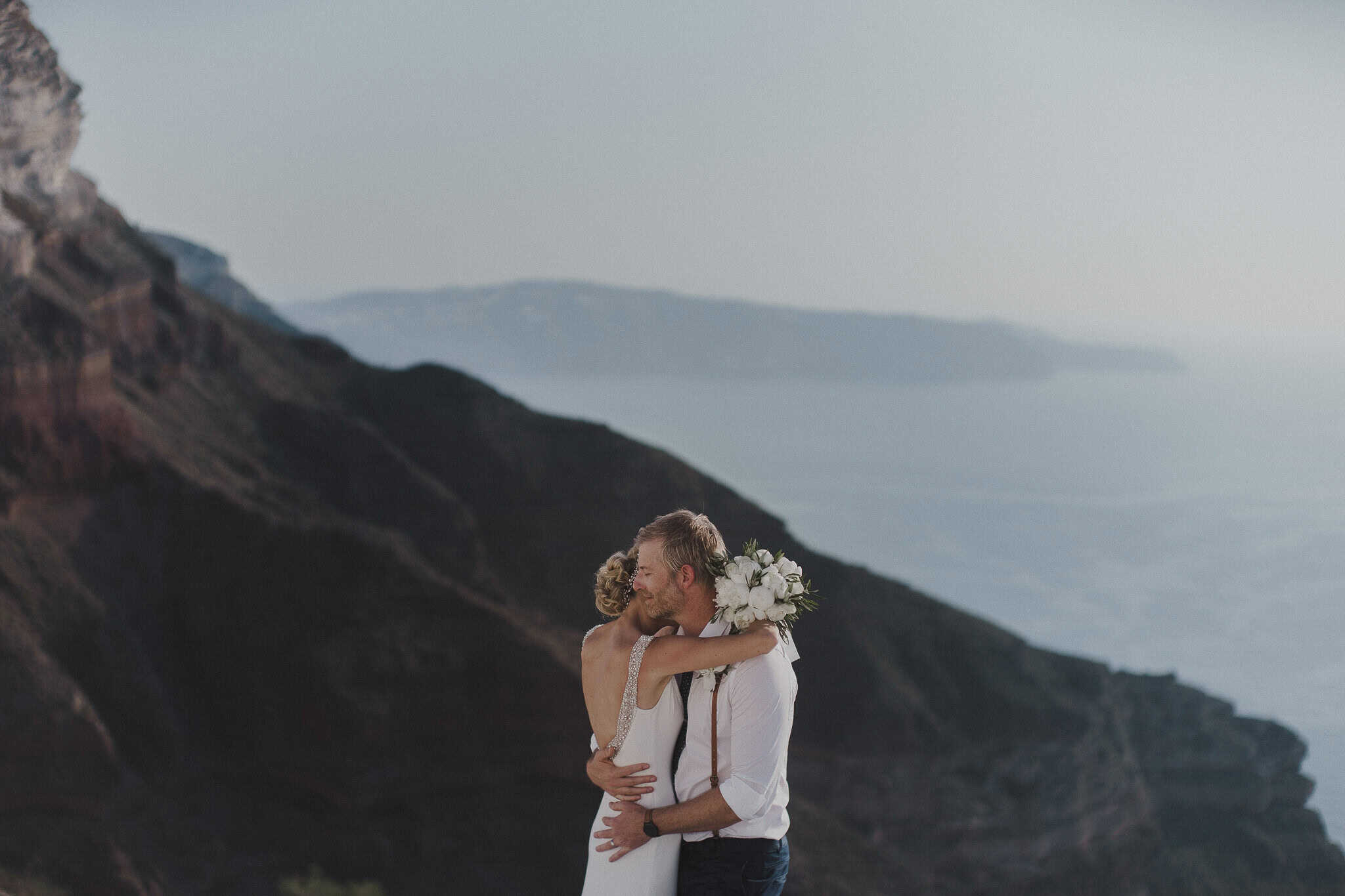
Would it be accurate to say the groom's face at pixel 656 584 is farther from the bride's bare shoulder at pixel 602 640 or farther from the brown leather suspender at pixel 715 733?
the brown leather suspender at pixel 715 733

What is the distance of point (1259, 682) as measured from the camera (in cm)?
16275

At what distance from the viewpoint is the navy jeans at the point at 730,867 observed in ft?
13.5

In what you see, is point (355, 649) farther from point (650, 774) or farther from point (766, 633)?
point (766, 633)

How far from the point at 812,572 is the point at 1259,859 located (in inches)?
756

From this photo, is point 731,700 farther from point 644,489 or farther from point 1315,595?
point 1315,595

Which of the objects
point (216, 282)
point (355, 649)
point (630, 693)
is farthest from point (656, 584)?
point (216, 282)

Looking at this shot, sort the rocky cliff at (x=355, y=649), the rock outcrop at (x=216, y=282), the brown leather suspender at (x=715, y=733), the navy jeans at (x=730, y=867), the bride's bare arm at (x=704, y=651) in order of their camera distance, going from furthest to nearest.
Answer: the rock outcrop at (x=216, y=282) → the rocky cliff at (x=355, y=649) → the navy jeans at (x=730, y=867) → the brown leather suspender at (x=715, y=733) → the bride's bare arm at (x=704, y=651)

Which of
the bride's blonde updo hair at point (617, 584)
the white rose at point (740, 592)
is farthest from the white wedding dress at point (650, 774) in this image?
the white rose at point (740, 592)

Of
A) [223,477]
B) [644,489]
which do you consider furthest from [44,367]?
[644,489]

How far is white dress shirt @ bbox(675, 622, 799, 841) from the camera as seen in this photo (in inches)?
153

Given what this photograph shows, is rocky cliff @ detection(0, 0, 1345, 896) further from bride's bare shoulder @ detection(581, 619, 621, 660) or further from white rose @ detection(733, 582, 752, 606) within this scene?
white rose @ detection(733, 582, 752, 606)

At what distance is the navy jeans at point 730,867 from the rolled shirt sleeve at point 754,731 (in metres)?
0.23

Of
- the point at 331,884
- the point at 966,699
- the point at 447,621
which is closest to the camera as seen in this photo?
the point at 331,884

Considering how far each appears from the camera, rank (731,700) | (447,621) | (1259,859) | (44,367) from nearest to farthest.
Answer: (731,700) < (44,367) < (447,621) < (1259,859)
